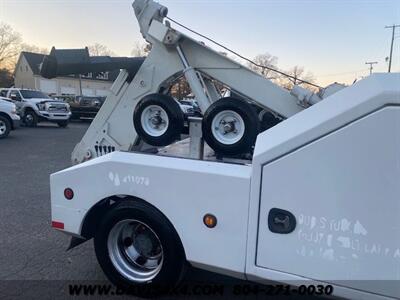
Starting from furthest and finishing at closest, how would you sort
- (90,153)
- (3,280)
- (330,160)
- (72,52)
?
(90,153)
(72,52)
(3,280)
(330,160)

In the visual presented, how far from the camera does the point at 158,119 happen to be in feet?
13.8

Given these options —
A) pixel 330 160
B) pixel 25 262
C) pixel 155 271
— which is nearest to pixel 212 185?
pixel 330 160

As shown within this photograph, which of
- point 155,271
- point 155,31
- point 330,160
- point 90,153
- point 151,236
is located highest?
point 155,31

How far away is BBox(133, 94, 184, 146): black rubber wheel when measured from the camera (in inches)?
161

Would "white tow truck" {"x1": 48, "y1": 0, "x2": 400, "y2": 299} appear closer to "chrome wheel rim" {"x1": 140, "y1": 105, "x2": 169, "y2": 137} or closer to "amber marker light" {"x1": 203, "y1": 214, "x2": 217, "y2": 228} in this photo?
"amber marker light" {"x1": 203, "y1": 214, "x2": 217, "y2": 228}

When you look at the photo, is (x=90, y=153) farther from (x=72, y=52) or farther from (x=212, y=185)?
(x=212, y=185)

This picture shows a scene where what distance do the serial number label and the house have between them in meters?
55.6

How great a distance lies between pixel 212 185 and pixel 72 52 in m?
2.67

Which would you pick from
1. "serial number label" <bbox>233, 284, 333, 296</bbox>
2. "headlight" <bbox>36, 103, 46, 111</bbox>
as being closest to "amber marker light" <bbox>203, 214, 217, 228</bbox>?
"serial number label" <bbox>233, 284, 333, 296</bbox>

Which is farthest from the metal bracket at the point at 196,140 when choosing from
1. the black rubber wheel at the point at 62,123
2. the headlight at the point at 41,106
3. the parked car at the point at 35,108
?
the black rubber wheel at the point at 62,123

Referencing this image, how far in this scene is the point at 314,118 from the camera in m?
2.31

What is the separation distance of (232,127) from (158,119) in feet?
2.84

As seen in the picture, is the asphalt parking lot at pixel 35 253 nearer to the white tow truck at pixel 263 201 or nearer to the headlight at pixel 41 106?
the white tow truck at pixel 263 201

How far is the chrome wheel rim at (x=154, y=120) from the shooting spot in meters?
4.15
